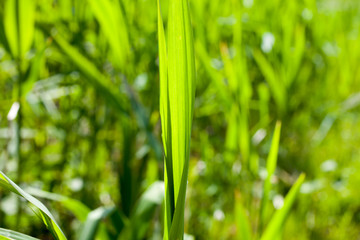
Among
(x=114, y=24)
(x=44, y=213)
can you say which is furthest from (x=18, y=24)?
(x=44, y=213)

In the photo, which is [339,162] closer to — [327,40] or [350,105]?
[350,105]

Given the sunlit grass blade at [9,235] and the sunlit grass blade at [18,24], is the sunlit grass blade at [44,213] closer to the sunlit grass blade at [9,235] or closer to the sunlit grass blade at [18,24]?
the sunlit grass blade at [9,235]

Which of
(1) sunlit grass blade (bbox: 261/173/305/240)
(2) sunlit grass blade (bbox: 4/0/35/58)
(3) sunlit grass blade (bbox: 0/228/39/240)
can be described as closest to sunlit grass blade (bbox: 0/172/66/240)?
(3) sunlit grass blade (bbox: 0/228/39/240)

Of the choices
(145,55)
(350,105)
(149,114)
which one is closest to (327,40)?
(350,105)

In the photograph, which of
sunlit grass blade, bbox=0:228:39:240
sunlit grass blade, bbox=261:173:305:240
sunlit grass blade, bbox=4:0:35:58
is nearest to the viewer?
sunlit grass blade, bbox=0:228:39:240

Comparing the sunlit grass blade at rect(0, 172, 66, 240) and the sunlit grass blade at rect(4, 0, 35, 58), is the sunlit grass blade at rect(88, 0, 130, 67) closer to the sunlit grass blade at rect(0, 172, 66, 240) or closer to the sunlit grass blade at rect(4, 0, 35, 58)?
the sunlit grass blade at rect(4, 0, 35, 58)

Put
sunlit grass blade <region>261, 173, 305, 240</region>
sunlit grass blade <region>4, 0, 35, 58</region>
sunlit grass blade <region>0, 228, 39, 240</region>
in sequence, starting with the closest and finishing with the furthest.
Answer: sunlit grass blade <region>0, 228, 39, 240</region> < sunlit grass blade <region>261, 173, 305, 240</region> < sunlit grass blade <region>4, 0, 35, 58</region>

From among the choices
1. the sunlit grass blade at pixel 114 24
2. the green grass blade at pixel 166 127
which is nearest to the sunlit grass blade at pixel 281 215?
the green grass blade at pixel 166 127
